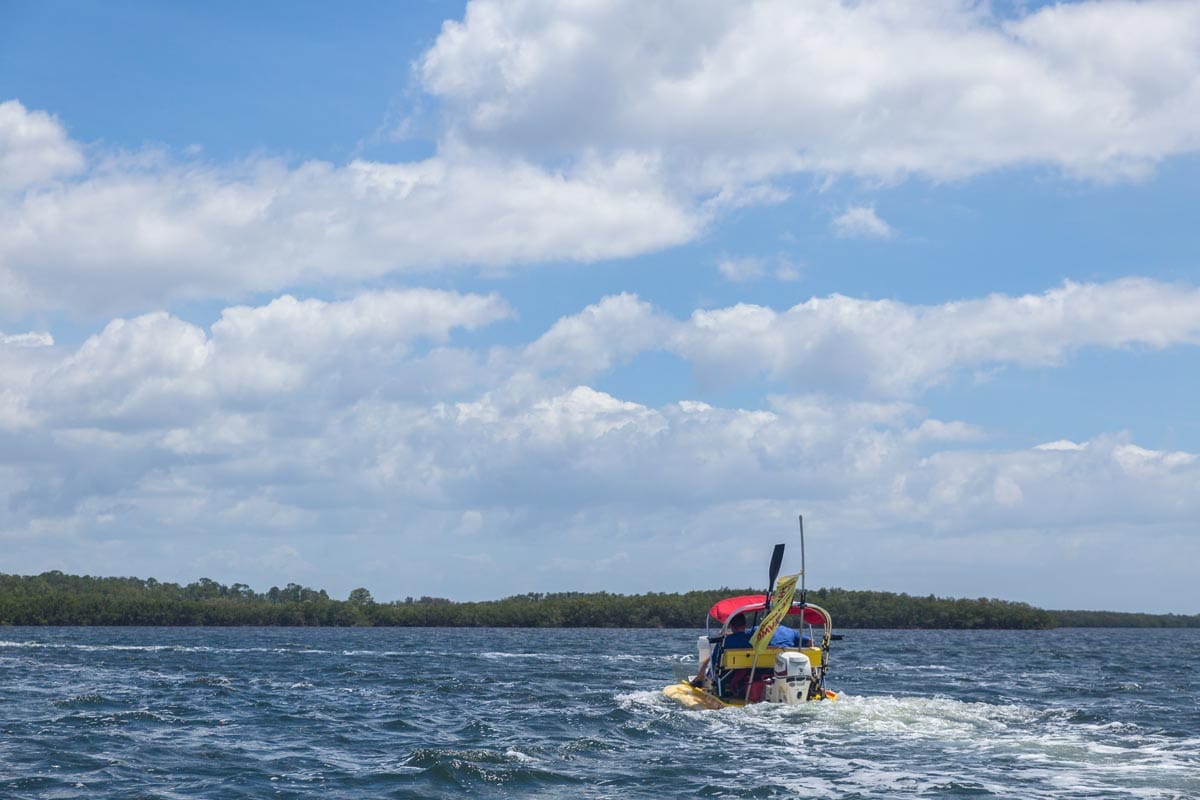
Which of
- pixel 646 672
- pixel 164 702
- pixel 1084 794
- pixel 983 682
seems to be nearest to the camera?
pixel 1084 794

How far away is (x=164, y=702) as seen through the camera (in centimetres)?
4412

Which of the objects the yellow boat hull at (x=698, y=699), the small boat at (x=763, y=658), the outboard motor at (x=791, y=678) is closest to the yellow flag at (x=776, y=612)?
the small boat at (x=763, y=658)

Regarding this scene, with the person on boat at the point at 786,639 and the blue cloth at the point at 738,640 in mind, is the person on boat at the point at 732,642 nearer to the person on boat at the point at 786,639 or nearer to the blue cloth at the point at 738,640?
the blue cloth at the point at 738,640

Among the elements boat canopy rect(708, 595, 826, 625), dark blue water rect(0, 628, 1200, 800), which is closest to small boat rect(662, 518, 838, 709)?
boat canopy rect(708, 595, 826, 625)

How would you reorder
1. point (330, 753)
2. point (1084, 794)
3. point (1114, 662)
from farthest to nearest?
point (1114, 662) → point (330, 753) → point (1084, 794)

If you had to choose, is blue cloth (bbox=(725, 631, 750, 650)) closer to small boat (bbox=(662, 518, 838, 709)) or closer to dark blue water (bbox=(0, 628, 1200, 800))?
small boat (bbox=(662, 518, 838, 709))

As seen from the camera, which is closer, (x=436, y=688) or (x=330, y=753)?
(x=330, y=753)

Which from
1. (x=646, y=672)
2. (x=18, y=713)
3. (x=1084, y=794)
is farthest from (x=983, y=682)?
(x=18, y=713)

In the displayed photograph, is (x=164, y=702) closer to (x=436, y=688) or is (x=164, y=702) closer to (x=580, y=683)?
(x=436, y=688)

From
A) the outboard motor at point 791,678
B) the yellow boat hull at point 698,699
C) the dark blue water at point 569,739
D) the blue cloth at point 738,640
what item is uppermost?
the blue cloth at point 738,640

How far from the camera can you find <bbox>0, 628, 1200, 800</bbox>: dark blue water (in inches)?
1027

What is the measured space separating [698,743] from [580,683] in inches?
899

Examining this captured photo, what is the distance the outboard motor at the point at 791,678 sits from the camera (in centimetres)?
3869

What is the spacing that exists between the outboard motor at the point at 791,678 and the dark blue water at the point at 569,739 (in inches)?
24.6
